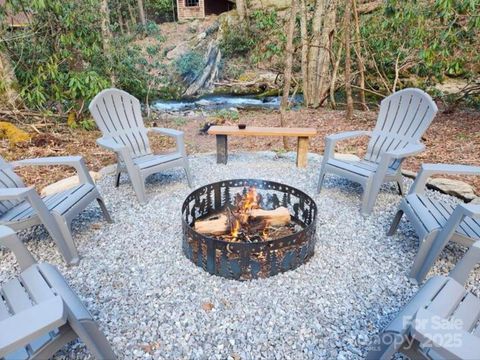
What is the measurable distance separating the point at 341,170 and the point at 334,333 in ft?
5.10

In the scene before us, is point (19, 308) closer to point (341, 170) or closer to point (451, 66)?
point (341, 170)

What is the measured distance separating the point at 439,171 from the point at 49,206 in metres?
2.65

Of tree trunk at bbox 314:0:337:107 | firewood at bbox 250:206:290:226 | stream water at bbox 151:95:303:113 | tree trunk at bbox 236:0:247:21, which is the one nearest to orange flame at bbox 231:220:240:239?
firewood at bbox 250:206:290:226

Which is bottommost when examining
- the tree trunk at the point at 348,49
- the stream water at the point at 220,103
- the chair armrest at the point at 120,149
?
the stream water at the point at 220,103

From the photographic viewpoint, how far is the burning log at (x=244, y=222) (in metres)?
2.14

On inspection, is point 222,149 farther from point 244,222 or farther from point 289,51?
point 244,222

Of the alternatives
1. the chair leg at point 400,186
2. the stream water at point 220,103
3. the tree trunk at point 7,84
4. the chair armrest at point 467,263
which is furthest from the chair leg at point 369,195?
the stream water at point 220,103

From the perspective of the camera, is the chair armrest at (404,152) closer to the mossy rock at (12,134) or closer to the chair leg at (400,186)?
the chair leg at (400,186)

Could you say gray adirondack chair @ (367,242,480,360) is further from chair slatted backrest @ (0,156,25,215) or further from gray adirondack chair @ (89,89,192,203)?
chair slatted backrest @ (0,156,25,215)

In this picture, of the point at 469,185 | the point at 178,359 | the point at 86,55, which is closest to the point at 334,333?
the point at 178,359

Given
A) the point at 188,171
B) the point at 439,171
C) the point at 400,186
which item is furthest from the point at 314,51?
the point at 439,171

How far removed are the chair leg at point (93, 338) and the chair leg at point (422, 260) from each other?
68.6 inches

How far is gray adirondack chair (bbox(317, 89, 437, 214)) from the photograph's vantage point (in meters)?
2.55

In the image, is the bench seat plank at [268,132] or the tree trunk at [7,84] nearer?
the bench seat plank at [268,132]
